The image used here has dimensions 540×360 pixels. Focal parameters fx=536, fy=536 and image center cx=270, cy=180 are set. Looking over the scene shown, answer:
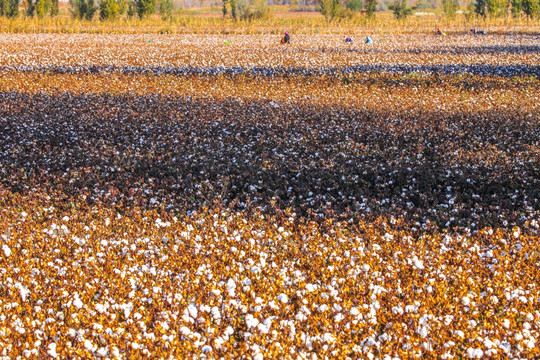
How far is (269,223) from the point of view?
6.10 metres

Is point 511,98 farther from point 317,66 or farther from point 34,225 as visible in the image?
point 34,225

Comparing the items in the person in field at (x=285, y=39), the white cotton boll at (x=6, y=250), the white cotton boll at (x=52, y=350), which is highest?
the person in field at (x=285, y=39)

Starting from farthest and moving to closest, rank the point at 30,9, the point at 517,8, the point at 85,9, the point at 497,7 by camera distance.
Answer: the point at 30,9 < the point at 497,7 < the point at 517,8 < the point at 85,9

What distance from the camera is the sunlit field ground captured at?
3.77m

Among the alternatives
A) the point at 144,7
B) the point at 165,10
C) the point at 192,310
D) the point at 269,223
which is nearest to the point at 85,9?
the point at 144,7

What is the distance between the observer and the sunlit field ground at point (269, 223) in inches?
149

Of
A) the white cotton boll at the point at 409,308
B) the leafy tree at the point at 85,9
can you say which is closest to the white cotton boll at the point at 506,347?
the white cotton boll at the point at 409,308

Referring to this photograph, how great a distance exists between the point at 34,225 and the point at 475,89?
41.1 ft

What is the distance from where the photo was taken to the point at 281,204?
22.3 ft

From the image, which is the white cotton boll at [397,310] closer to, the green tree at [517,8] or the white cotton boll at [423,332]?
the white cotton boll at [423,332]

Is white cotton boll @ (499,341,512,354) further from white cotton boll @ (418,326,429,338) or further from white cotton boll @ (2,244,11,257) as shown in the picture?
white cotton boll @ (2,244,11,257)

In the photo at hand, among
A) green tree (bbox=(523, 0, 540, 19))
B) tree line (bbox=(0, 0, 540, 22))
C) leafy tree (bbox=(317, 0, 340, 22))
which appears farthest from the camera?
leafy tree (bbox=(317, 0, 340, 22))

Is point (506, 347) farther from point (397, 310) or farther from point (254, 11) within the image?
point (254, 11)

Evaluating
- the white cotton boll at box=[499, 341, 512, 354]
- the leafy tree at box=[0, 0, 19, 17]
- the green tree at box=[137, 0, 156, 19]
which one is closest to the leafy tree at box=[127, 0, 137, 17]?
the green tree at box=[137, 0, 156, 19]
